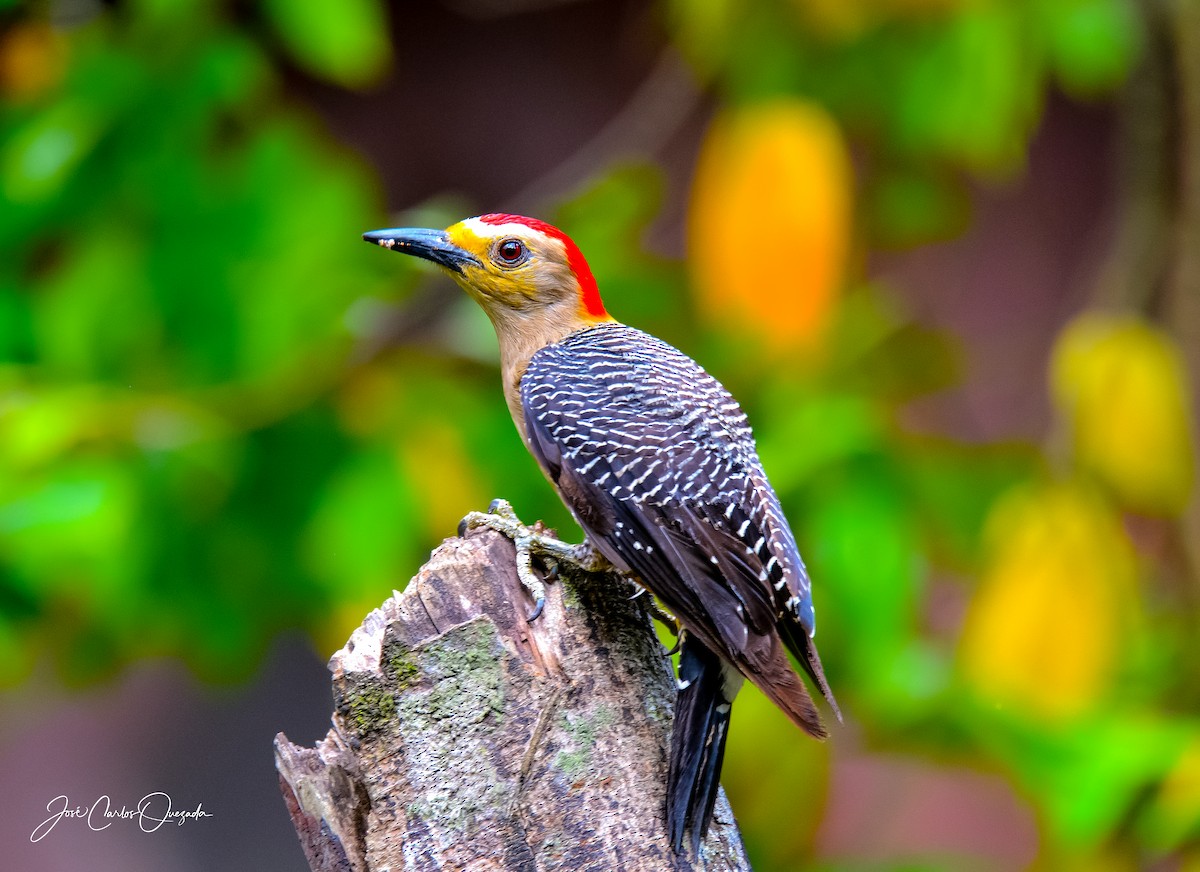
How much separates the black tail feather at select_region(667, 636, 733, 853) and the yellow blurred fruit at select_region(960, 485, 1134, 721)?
6.05 feet

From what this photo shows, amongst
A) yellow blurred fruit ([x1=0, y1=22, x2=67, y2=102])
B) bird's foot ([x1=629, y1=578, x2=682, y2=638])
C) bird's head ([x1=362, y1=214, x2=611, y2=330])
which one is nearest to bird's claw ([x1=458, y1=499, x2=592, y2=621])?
bird's foot ([x1=629, y1=578, x2=682, y2=638])

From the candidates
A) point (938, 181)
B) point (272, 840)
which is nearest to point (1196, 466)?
point (938, 181)

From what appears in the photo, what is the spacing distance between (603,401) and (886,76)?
2.40 meters

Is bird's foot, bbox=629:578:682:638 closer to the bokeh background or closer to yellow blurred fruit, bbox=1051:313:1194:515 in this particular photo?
the bokeh background

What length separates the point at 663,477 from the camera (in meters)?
2.74

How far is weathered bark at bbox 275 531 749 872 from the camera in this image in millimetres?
2289

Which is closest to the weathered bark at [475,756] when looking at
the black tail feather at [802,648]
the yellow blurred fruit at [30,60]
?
the black tail feather at [802,648]

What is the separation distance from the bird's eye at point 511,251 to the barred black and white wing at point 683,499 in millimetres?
318

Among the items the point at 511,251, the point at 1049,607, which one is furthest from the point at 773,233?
the point at 1049,607

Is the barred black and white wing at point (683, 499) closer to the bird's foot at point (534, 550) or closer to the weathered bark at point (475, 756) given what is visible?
the bird's foot at point (534, 550)

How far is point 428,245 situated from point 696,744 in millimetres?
1488

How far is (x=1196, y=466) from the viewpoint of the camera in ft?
16.3

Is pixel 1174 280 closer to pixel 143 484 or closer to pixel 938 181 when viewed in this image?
pixel 938 181

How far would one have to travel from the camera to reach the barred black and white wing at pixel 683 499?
101 inches
